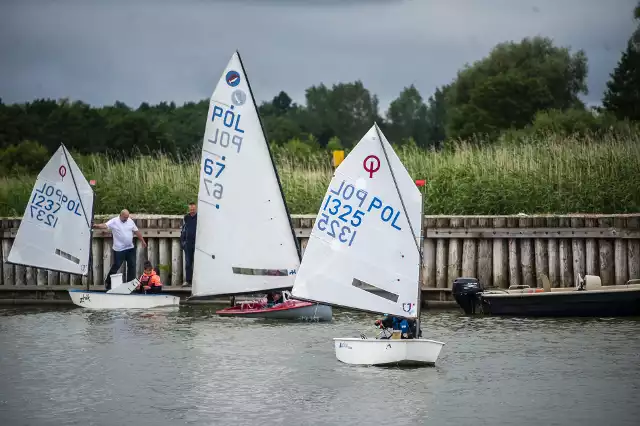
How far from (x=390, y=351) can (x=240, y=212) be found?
28.1 ft

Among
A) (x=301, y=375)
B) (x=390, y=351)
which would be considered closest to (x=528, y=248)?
(x=390, y=351)

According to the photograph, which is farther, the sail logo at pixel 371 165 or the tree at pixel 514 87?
the tree at pixel 514 87

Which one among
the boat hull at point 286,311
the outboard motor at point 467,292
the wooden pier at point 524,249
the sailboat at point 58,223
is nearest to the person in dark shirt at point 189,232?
the wooden pier at point 524,249

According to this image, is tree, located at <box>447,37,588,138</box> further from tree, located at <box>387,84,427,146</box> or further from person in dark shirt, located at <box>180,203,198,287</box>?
person in dark shirt, located at <box>180,203,198,287</box>

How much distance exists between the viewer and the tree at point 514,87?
94.5 m

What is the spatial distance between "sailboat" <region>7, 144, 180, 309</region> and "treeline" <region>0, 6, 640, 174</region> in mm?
35698

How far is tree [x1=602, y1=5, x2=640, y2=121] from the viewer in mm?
87688

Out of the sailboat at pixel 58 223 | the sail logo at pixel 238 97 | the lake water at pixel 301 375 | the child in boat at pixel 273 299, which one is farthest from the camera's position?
the sailboat at pixel 58 223

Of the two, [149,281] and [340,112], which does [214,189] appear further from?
[340,112]

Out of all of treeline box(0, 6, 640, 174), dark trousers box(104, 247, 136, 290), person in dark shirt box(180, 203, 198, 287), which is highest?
treeline box(0, 6, 640, 174)

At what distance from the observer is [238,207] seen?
28719mm

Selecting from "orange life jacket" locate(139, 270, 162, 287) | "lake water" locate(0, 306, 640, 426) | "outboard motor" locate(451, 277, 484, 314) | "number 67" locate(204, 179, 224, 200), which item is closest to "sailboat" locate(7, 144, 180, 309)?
"orange life jacket" locate(139, 270, 162, 287)

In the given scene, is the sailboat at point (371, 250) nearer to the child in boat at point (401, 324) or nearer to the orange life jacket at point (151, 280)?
the child in boat at point (401, 324)

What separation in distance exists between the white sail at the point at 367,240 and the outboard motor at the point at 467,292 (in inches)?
254
